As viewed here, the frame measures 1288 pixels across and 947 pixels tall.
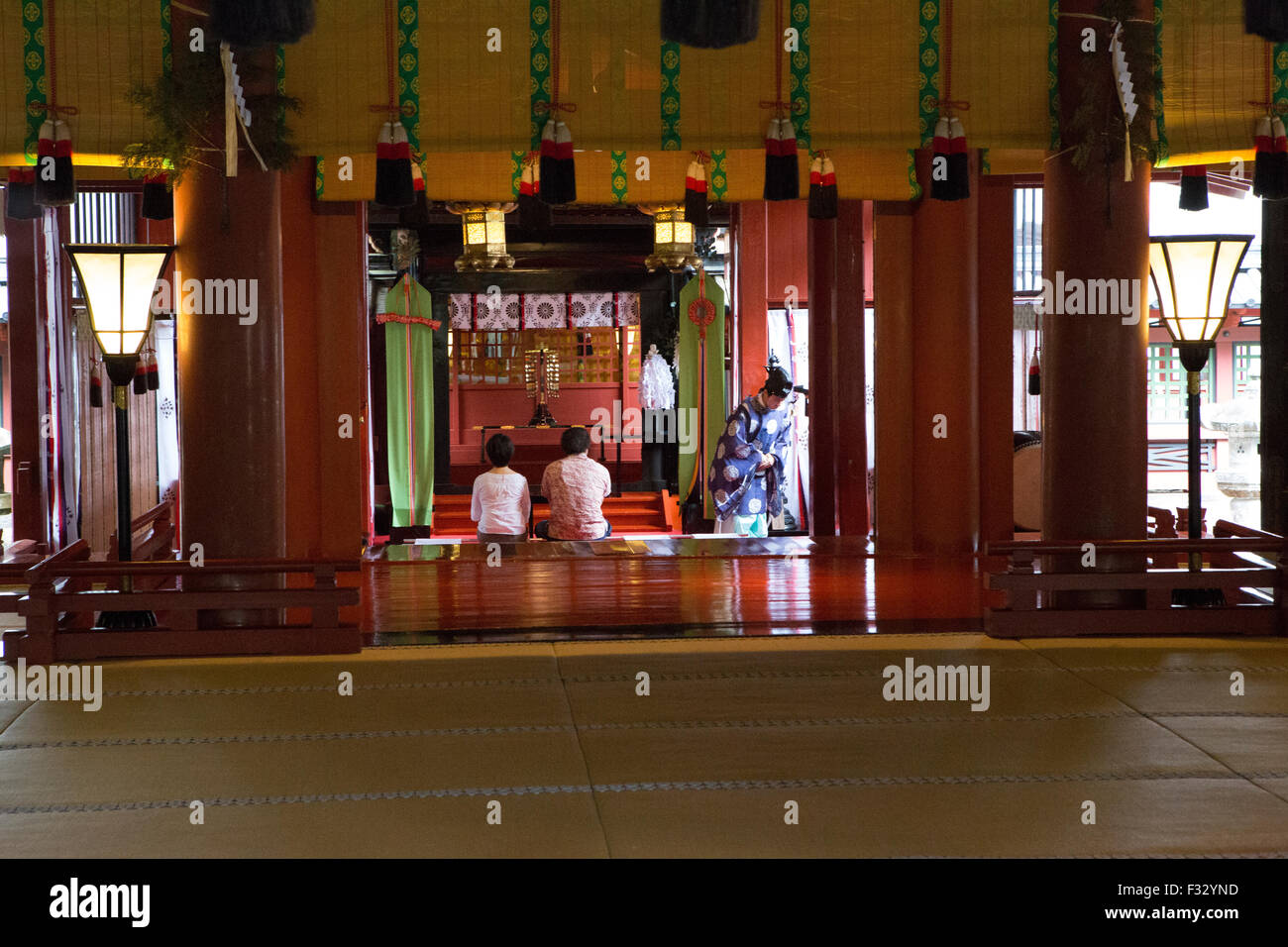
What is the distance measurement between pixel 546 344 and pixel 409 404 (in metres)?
4.97

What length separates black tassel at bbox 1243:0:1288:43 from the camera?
4.87 m

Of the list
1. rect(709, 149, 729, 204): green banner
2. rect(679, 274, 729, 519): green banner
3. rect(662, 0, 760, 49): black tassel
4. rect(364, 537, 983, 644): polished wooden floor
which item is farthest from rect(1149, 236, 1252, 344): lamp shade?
rect(679, 274, 729, 519): green banner

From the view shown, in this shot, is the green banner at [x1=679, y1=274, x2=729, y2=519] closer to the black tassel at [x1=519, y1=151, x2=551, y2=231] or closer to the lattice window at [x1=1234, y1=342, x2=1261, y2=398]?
the black tassel at [x1=519, y1=151, x2=551, y2=231]

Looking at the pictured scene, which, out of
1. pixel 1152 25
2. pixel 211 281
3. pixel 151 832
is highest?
pixel 1152 25

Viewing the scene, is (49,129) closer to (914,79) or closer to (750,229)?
(914,79)

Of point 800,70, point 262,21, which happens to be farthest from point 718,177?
point 262,21

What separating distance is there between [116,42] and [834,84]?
302cm

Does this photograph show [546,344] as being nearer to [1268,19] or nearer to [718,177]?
[718,177]

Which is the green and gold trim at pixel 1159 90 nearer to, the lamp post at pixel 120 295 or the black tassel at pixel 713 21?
the black tassel at pixel 713 21

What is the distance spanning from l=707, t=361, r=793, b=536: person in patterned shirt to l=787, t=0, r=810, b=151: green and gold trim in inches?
143

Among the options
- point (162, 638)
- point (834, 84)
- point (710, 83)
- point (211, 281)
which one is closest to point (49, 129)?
point (211, 281)

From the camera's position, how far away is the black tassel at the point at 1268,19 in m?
4.87

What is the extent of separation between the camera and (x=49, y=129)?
5.18 m

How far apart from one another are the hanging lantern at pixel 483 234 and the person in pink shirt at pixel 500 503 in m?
2.49
